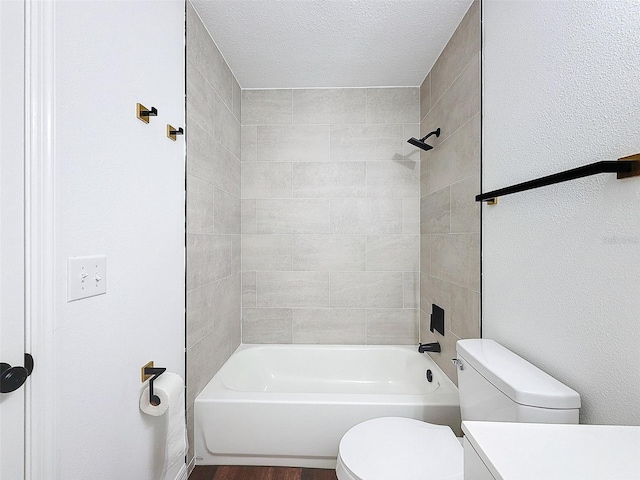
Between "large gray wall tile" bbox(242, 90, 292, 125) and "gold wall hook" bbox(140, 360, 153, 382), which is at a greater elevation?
"large gray wall tile" bbox(242, 90, 292, 125)

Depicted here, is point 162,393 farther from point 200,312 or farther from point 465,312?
point 465,312

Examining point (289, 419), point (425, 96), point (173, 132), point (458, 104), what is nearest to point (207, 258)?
point (173, 132)

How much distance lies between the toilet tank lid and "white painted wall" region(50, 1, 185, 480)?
124 centimetres

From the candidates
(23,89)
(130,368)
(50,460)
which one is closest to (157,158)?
(23,89)

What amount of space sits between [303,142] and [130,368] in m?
1.96

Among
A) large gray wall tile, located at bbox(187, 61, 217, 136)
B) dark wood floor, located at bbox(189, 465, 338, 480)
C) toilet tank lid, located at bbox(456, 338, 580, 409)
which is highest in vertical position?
large gray wall tile, located at bbox(187, 61, 217, 136)

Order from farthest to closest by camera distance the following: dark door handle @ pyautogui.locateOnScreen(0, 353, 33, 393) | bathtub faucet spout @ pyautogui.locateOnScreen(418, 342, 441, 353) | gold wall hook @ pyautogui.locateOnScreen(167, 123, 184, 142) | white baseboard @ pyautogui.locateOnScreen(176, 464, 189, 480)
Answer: bathtub faucet spout @ pyautogui.locateOnScreen(418, 342, 441, 353)
white baseboard @ pyautogui.locateOnScreen(176, 464, 189, 480)
gold wall hook @ pyautogui.locateOnScreen(167, 123, 184, 142)
dark door handle @ pyautogui.locateOnScreen(0, 353, 33, 393)

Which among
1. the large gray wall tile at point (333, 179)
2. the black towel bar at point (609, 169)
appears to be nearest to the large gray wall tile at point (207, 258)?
the large gray wall tile at point (333, 179)

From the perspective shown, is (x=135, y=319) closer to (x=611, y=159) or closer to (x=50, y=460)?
(x=50, y=460)

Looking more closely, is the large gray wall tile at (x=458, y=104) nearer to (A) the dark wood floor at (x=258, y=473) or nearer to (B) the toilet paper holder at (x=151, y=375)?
(B) the toilet paper holder at (x=151, y=375)

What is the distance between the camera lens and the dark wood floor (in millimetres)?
1786

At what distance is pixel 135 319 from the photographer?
1268mm

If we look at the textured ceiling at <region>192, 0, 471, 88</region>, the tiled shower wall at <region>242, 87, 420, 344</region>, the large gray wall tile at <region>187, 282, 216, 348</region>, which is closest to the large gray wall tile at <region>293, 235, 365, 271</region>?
the tiled shower wall at <region>242, 87, 420, 344</region>

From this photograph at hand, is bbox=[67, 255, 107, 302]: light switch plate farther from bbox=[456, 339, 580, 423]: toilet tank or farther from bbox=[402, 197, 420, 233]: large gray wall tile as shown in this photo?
bbox=[402, 197, 420, 233]: large gray wall tile
